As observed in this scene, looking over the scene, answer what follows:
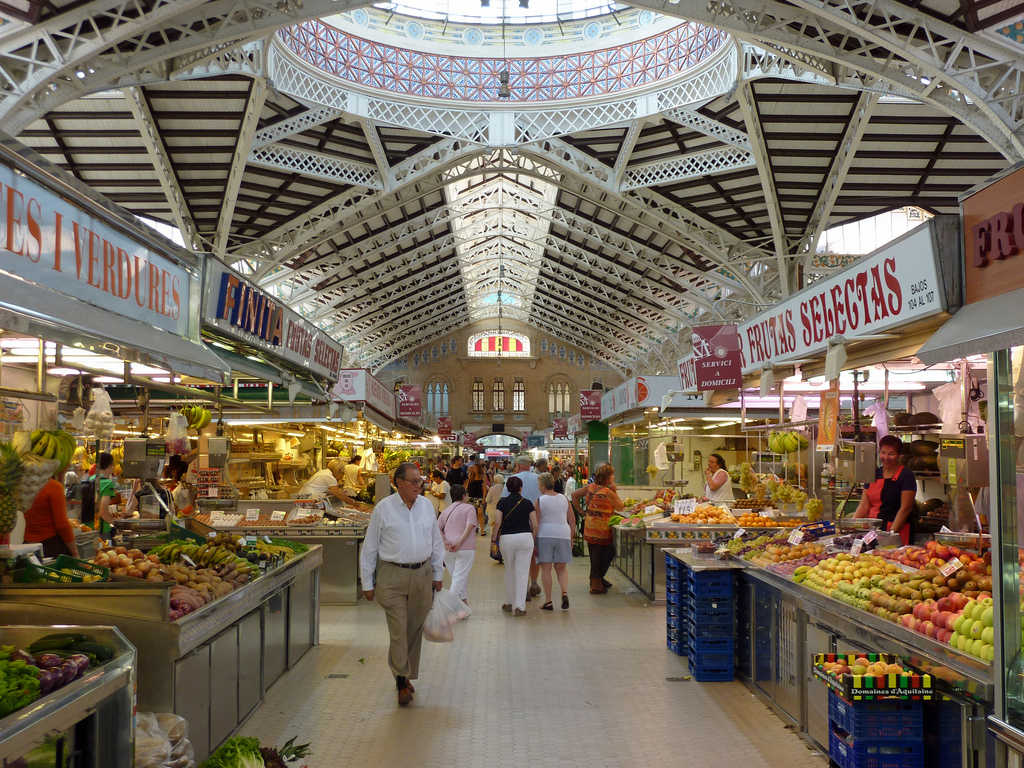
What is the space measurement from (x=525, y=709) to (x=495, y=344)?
40.3m

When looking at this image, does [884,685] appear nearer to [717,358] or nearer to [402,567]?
[402,567]

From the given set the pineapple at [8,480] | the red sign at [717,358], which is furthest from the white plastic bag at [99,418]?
the red sign at [717,358]

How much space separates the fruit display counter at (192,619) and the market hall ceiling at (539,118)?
6025 millimetres

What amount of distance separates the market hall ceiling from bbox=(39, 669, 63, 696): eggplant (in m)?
7.59

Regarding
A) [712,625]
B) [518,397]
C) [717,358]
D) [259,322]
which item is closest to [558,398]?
[518,397]

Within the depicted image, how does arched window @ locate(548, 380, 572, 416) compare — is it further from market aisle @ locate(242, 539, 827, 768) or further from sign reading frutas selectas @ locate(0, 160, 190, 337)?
sign reading frutas selectas @ locate(0, 160, 190, 337)

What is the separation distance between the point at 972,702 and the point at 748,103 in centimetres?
1133

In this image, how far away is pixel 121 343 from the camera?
3561mm

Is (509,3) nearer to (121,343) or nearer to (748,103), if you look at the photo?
(748,103)

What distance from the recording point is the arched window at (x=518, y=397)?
4559 cm

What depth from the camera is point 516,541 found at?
28.3 feet

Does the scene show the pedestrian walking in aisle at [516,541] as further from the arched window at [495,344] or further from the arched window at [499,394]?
the arched window at [499,394]

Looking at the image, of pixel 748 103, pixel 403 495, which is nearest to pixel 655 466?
pixel 748 103

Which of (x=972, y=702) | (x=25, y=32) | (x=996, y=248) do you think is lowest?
(x=972, y=702)
